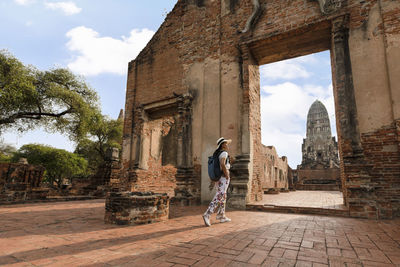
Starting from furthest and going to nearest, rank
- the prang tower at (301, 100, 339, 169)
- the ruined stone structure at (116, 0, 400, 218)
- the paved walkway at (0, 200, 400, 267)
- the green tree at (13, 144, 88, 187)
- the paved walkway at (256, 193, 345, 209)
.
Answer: the prang tower at (301, 100, 339, 169) < the green tree at (13, 144, 88, 187) < the paved walkway at (256, 193, 345, 209) < the ruined stone structure at (116, 0, 400, 218) < the paved walkway at (0, 200, 400, 267)

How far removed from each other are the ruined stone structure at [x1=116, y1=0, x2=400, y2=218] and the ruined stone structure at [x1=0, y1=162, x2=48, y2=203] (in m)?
3.39

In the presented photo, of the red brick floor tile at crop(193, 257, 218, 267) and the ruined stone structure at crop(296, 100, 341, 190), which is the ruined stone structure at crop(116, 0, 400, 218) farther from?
the ruined stone structure at crop(296, 100, 341, 190)

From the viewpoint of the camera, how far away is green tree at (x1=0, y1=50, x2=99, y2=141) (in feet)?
36.3

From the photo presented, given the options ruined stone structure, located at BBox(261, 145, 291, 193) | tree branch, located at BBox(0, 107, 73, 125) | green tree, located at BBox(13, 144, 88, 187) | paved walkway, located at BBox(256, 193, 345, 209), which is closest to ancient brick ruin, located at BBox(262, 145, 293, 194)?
ruined stone structure, located at BBox(261, 145, 291, 193)

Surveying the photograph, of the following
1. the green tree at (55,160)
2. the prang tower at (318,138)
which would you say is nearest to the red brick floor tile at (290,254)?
the green tree at (55,160)

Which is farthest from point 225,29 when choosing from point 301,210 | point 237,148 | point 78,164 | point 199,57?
point 78,164

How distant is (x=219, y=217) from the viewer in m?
4.20

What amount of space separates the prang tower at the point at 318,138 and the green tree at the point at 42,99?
4200 centimetres

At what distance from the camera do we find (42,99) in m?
12.7

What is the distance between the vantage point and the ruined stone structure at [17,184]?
811cm

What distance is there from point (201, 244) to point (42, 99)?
13.8 m

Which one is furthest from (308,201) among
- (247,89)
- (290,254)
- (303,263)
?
(303,263)

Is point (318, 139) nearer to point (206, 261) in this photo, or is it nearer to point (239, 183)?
point (239, 183)

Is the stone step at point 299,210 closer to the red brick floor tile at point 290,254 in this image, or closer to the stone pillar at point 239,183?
the stone pillar at point 239,183
